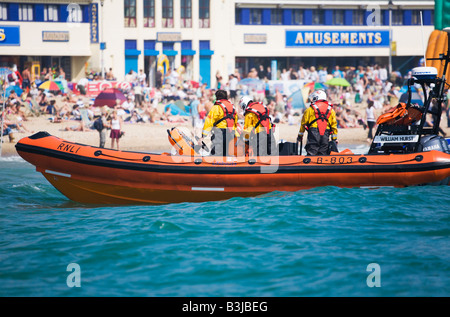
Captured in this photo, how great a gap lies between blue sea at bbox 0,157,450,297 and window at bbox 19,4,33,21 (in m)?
20.0

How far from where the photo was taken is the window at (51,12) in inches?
1112

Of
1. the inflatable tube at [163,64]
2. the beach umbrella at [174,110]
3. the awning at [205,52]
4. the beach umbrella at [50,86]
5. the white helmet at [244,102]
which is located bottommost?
the white helmet at [244,102]

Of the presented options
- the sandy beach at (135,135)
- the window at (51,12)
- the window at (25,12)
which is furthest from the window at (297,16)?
the sandy beach at (135,135)

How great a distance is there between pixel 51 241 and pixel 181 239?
4.97 feet

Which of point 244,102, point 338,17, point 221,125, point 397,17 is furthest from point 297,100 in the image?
point 397,17

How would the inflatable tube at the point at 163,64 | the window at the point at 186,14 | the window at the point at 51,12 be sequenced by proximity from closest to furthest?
the window at the point at 51,12 < the inflatable tube at the point at 163,64 < the window at the point at 186,14

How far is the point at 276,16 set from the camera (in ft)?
108

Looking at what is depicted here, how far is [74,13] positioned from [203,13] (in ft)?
19.5

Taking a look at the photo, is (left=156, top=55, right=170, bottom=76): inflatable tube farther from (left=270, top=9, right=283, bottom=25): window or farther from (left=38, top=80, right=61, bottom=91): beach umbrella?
(left=38, top=80, right=61, bottom=91): beach umbrella

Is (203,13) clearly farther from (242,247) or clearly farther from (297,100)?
(242,247)

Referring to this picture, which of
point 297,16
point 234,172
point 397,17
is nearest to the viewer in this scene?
point 234,172

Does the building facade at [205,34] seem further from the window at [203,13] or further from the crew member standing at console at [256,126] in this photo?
the crew member standing at console at [256,126]

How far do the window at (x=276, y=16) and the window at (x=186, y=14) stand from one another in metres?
4.50

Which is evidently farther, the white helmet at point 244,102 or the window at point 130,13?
the window at point 130,13
